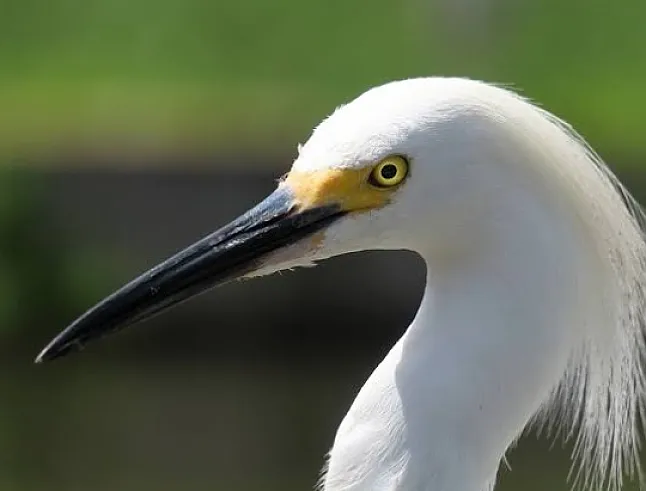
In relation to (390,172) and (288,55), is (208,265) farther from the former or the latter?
(288,55)

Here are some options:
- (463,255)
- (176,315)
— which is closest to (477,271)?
(463,255)

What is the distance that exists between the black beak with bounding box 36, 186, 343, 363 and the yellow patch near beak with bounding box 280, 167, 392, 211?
15mm

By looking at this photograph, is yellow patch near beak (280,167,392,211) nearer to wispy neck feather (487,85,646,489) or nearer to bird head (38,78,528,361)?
bird head (38,78,528,361)

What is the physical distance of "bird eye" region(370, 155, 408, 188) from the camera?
2270 millimetres

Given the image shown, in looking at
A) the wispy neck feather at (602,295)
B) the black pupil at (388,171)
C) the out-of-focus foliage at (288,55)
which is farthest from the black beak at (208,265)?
the out-of-focus foliage at (288,55)

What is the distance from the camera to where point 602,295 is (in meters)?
2.38

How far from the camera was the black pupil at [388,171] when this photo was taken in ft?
7.47

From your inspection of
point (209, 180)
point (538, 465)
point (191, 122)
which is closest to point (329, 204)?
point (538, 465)

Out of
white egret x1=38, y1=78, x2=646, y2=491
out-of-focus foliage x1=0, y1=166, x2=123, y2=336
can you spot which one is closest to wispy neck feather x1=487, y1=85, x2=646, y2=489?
white egret x1=38, y1=78, x2=646, y2=491

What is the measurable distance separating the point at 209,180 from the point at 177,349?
0.94 metres

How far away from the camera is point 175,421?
23.3ft

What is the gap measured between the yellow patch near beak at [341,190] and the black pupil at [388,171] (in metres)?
0.02

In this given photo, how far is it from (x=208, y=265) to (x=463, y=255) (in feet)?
1.49

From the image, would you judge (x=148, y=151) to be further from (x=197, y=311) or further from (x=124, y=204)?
(x=197, y=311)
